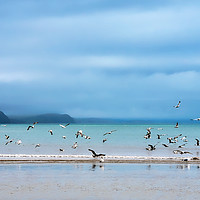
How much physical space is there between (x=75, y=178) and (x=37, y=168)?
7.70 metres

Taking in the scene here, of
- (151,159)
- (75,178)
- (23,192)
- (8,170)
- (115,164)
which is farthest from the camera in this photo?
(151,159)

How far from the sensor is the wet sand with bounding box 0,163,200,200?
31984 millimetres

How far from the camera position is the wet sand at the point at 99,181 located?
31984 mm

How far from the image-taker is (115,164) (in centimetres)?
5084

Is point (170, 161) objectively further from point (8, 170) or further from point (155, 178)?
point (8, 170)

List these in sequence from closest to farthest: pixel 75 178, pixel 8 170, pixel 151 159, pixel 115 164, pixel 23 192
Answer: pixel 23 192 < pixel 75 178 < pixel 8 170 < pixel 115 164 < pixel 151 159

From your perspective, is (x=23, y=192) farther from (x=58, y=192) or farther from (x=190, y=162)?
(x=190, y=162)

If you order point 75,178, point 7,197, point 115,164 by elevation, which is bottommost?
point 7,197

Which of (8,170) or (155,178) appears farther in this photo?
(8,170)

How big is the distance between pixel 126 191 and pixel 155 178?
6982 mm

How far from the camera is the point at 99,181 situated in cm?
3781

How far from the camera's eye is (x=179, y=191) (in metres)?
33.6

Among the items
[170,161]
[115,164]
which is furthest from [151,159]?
[115,164]

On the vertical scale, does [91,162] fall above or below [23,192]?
above
